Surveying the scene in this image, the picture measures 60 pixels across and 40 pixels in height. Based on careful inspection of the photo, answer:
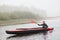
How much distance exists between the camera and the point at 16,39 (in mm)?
12094

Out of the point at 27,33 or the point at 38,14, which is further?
the point at 38,14

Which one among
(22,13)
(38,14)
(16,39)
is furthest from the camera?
(22,13)

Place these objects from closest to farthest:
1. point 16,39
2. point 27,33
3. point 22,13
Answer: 1. point 16,39
2. point 27,33
3. point 22,13

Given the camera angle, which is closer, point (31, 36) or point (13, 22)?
point (31, 36)

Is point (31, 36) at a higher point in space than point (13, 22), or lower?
lower

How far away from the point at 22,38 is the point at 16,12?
10095mm

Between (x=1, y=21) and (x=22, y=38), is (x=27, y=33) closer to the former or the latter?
(x=22, y=38)

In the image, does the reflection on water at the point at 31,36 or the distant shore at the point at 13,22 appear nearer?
the reflection on water at the point at 31,36

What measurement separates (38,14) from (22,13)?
2.52 meters

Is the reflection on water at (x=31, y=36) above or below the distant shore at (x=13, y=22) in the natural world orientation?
below

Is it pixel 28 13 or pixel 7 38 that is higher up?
pixel 28 13

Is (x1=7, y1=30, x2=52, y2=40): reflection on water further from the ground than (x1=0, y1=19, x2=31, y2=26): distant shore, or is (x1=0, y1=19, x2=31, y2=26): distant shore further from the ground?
(x1=0, y1=19, x2=31, y2=26): distant shore

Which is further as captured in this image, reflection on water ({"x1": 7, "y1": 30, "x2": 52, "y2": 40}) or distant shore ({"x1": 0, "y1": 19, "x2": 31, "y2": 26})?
distant shore ({"x1": 0, "y1": 19, "x2": 31, "y2": 26})

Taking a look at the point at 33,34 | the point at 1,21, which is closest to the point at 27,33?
the point at 33,34
